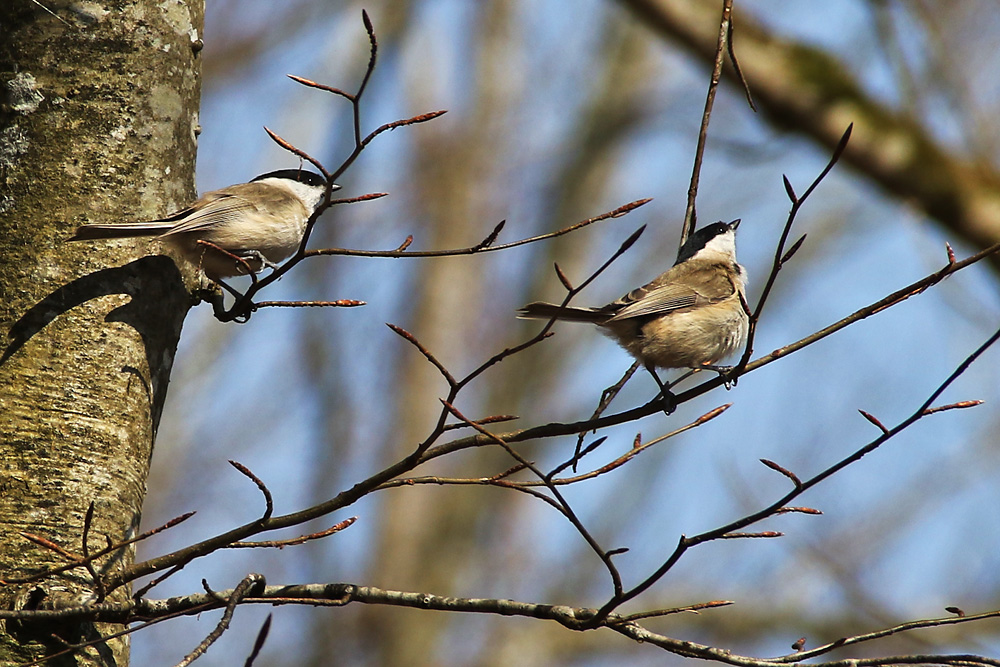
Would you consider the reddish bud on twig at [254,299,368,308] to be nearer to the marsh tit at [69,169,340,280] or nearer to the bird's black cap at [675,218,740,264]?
the marsh tit at [69,169,340,280]

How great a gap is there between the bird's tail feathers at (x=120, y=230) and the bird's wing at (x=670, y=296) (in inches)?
75.9

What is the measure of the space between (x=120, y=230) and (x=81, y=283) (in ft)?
0.55

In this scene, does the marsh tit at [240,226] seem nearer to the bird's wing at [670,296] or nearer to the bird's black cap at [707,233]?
the bird's wing at [670,296]

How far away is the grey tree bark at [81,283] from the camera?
7.14ft

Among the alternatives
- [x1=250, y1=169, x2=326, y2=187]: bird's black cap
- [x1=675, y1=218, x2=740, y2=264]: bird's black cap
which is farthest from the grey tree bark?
[x1=675, y1=218, x2=740, y2=264]: bird's black cap

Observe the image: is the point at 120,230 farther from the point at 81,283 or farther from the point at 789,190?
the point at 789,190

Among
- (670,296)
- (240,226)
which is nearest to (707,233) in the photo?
(670,296)

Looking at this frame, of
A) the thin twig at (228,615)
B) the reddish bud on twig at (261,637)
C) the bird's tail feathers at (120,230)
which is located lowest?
the reddish bud on twig at (261,637)

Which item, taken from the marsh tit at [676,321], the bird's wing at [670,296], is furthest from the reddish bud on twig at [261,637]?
the bird's wing at [670,296]

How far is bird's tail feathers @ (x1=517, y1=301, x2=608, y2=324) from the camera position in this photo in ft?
10.3

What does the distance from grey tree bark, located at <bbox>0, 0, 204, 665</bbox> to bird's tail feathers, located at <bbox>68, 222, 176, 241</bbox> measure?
0.11 feet

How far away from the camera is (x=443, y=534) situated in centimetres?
1164

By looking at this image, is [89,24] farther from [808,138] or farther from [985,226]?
[985,226]

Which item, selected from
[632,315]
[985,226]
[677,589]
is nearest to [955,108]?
[985,226]
